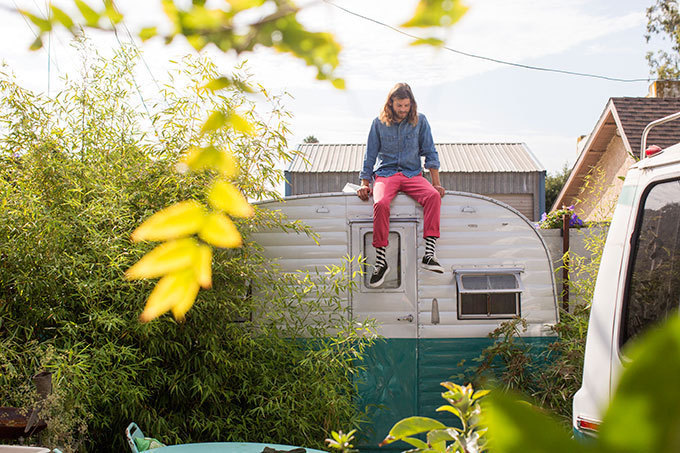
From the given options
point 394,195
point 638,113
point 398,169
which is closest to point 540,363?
point 394,195

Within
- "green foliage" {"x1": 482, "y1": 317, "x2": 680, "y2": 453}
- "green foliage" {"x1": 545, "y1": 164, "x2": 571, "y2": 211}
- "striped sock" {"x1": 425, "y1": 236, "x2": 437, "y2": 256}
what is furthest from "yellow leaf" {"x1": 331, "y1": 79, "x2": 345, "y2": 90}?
"green foliage" {"x1": 545, "y1": 164, "x2": 571, "y2": 211}

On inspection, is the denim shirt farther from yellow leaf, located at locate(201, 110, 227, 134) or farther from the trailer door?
yellow leaf, located at locate(201, 110, 227, 134)

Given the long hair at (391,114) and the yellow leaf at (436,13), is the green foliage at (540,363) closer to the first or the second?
the long hair at (391,114)

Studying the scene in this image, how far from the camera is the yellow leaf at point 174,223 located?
48 centimetres

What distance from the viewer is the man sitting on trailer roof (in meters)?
4.76

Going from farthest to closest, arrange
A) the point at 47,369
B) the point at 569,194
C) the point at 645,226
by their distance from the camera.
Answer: the point at 569,194 < the point at 47,369 < the point at 645,226

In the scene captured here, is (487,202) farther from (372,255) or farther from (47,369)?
(47,369)

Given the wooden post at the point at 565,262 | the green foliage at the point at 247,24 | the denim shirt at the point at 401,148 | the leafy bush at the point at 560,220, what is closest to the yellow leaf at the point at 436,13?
the green foliage at the point at 247,24

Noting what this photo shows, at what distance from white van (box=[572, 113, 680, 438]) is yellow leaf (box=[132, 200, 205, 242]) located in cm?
184

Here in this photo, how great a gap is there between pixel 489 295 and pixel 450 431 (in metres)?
4.08

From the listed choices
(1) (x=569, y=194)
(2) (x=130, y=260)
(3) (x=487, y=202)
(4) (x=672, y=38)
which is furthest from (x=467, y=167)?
(2) (x=130, y=260)

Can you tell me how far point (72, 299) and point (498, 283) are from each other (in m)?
3.37

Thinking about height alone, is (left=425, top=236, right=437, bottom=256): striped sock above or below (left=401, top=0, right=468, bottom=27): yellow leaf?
above

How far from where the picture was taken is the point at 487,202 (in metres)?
5.05
